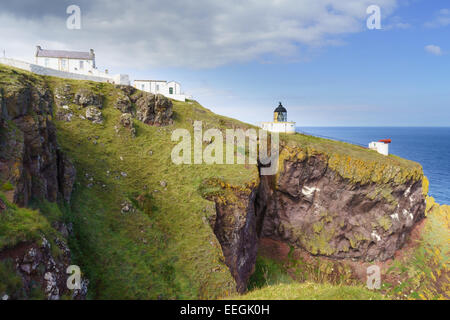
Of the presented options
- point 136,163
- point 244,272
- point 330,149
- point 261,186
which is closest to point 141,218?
point 136,163

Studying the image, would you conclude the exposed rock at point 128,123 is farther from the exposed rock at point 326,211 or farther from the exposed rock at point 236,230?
the exposed rock at point 326,211

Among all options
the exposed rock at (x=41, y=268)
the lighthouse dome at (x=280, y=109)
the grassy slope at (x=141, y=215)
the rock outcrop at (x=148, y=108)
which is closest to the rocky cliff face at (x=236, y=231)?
the grassy slope at (x=141, y=215)

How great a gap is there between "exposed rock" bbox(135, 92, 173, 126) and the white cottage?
2390cm

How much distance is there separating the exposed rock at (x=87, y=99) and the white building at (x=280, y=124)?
29022 mm

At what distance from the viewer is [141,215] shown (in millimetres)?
23719

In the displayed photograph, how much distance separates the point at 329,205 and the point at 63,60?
60.3 metres

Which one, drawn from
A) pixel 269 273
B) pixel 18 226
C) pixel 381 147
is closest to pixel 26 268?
pixel 18 226

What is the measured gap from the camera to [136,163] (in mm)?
29609

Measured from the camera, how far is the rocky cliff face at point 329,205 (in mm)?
36781

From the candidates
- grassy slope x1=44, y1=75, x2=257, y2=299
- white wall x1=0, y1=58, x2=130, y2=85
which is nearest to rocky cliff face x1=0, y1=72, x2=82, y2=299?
grassy slope x1=44, y1=75, x2=257, y2=299

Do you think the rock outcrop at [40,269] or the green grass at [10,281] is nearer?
the green grass at [10,281]

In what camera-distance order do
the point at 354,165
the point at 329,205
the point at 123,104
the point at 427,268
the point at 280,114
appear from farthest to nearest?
1. the point at 280,114
2. the point at 427,268
3. the point at 329,205
4. the point at 123,104
5. the point at 354,165

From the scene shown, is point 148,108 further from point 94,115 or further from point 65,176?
point 65,176
